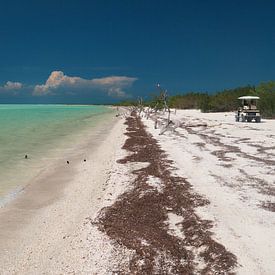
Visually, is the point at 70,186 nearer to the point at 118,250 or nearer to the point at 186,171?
the point at 186,171

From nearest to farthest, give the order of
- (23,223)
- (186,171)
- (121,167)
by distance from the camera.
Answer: (23,223) < (186,171) < (121,167)

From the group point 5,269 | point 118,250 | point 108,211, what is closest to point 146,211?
point 108,211

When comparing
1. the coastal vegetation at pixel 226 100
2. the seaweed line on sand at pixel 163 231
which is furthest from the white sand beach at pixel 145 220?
the coastal vegetation at pixel 226 100

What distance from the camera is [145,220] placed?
23.4ft

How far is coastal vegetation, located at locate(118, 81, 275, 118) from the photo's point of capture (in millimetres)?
39531

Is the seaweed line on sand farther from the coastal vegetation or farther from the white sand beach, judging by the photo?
the coastal vegetation

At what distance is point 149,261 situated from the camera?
5250 mm

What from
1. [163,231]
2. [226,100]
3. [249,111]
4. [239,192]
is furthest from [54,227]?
[226,100]

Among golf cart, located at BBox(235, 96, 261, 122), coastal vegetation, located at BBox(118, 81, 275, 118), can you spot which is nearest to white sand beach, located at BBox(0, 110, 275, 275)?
golf cart, located at BBox(235, 96, 261, 122)

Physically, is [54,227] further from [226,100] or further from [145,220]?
[226,100]

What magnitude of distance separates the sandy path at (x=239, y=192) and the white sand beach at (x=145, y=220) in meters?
0.02

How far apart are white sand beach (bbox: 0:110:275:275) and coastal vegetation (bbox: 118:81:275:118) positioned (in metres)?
28.4

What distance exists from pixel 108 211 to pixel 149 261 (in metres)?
2.72

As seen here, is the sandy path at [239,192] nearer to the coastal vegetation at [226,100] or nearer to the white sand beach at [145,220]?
the white sand beach at [145,220]
